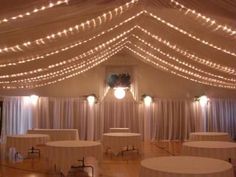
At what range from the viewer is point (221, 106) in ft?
48.0

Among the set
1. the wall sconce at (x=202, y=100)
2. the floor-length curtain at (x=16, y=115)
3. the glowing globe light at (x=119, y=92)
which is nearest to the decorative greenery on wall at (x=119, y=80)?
the glowing globe light at (x=119, y=92)

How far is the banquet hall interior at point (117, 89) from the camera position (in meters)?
4.06

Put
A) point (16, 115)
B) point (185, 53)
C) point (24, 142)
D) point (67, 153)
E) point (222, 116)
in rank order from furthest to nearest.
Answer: point (222, 116)
point (16, 115)
point (24, 142)
point (185, 53)
point (67, 153)

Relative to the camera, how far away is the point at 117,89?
14102 millimetres

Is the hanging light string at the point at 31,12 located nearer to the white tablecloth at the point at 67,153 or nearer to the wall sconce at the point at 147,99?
the white tablecloth at the point at 67,153

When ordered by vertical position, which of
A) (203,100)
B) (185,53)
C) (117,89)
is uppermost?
(185,53)

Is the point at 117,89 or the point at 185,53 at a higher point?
the point at 185,53

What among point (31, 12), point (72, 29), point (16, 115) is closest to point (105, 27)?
point (72, 29)

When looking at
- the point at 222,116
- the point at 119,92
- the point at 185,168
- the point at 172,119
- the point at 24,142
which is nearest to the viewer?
the point at 185,168

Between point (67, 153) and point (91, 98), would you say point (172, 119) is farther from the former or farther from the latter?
point (67, 153)

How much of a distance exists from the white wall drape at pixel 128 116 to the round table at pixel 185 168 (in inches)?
390

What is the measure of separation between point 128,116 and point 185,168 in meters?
10.6

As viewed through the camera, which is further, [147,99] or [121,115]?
[121,115]

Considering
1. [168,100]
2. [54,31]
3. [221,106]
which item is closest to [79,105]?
[168,100]
